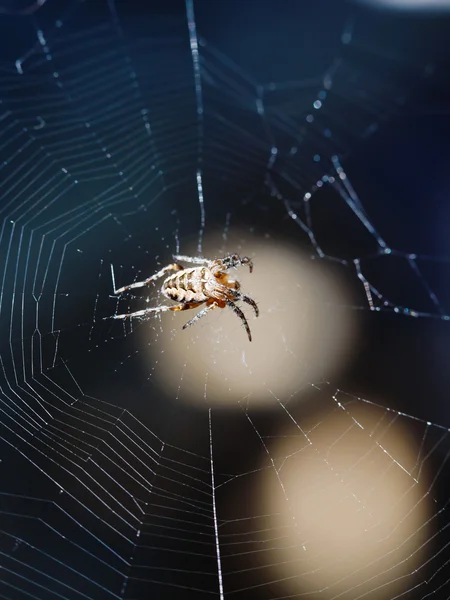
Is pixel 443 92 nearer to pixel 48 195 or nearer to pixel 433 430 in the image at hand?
pixel 433 430

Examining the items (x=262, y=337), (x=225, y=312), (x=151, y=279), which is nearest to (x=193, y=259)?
(x=151, y=279)

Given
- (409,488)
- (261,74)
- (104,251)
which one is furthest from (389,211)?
(104,251)

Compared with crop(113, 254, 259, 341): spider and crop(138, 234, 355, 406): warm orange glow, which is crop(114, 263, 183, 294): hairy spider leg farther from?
crop(138, 234, 355, 406): warm orange glow

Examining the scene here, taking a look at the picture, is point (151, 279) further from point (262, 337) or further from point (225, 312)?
point (262, 337)

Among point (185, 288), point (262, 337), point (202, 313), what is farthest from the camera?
point (262, 337)

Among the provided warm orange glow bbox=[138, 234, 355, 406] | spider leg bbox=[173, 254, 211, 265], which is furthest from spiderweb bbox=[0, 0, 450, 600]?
spider leg bbox=[173, 254, 211, 265]

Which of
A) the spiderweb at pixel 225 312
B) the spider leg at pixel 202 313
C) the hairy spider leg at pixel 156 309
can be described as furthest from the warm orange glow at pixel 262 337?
the spider leg at pixel 202 313

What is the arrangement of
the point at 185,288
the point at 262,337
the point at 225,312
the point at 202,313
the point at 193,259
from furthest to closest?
the point at 262,337 → the point at 225,312 → the point at 193,259 → the point at 202,313 → the point at 185,288
